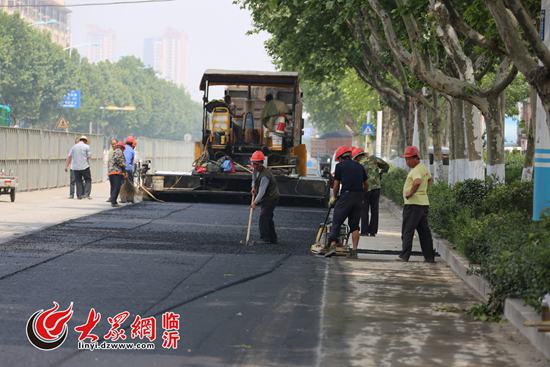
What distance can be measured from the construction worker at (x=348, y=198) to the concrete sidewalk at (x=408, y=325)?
59.8 inches

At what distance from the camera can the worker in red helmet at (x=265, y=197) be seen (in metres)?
21.8

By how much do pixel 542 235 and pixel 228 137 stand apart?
77.4 ft

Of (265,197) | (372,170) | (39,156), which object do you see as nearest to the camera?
(265,197)

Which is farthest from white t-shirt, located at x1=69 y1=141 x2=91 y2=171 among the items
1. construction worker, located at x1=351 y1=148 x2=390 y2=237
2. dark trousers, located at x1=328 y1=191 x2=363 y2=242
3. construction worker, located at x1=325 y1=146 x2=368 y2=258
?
dark trousers, located at x1=328 y1=191 x2=363 y2=242

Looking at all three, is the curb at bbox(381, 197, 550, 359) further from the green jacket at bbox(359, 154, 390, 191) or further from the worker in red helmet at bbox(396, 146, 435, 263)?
the green jacket at bbox(359, 154, 390, 191)

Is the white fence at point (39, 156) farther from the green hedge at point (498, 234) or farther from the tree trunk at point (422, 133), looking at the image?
the green hedge at point (498, 234)

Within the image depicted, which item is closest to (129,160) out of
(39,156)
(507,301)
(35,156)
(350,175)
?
(35,156)

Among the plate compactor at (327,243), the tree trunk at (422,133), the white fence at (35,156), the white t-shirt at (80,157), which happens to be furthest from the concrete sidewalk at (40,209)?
the tree trunk at (422,133)

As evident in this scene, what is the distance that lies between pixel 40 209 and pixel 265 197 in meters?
9.44

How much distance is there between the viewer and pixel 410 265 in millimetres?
18891

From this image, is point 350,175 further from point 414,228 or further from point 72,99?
point 72,99

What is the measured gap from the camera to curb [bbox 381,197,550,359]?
10.7m

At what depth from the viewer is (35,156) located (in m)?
40.7

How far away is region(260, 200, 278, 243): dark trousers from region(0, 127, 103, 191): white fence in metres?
15.8
